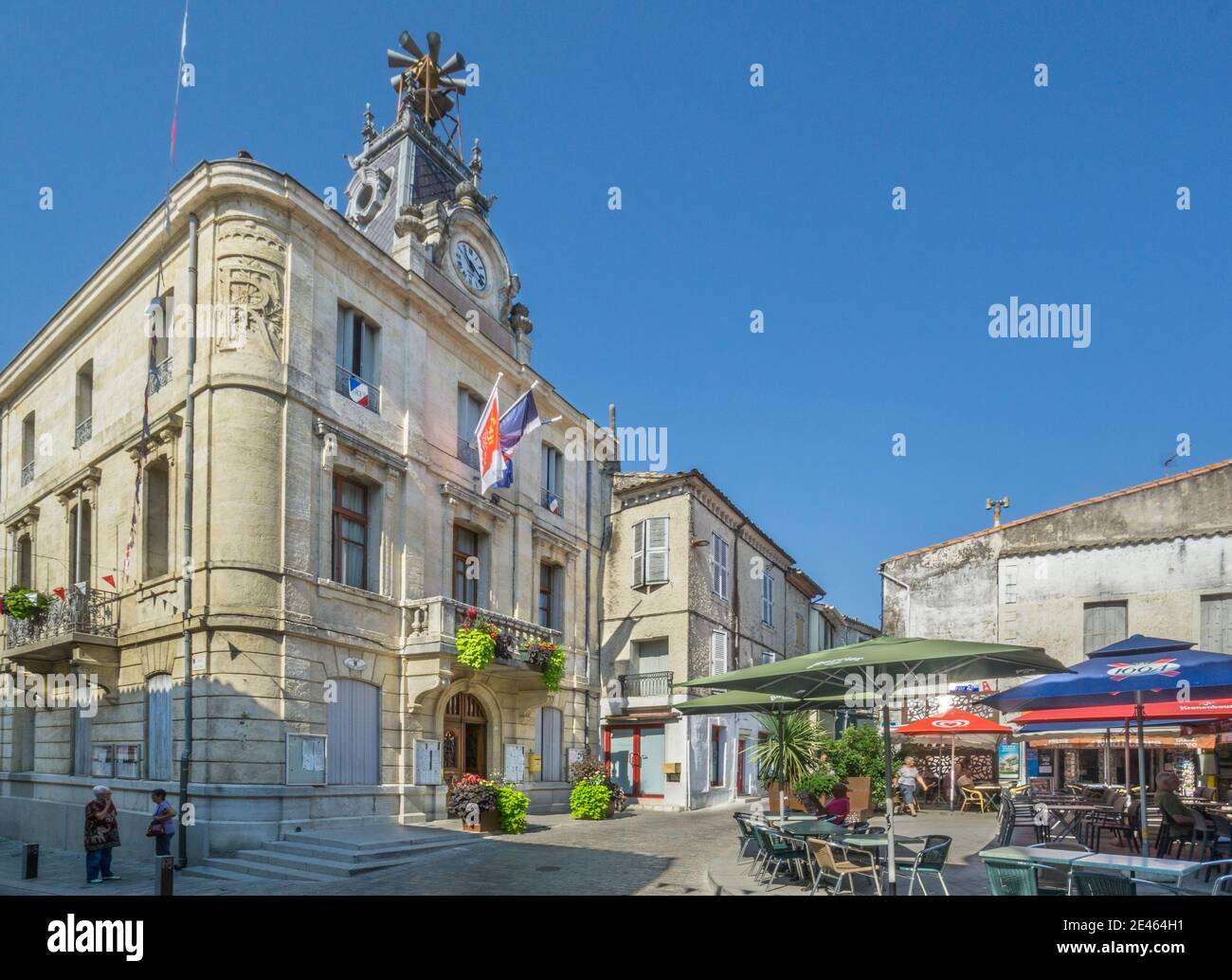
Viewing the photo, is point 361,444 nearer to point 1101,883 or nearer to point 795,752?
point 795,752

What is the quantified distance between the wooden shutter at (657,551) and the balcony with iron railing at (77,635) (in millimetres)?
14335

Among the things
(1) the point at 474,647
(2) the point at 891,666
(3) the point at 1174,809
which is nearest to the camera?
(2) the point at 891,666

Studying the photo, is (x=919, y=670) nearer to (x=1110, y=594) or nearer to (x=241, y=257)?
(x=241, y=257)

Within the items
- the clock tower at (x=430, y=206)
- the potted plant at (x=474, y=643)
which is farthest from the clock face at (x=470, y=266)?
the potted plant at (x=474, y=643)

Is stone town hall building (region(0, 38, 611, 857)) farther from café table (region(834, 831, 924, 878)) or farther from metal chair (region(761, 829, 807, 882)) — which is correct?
café table (region(834, 831, 924, 878))

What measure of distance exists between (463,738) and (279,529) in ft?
22.4

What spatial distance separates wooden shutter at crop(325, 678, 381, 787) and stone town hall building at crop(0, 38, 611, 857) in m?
0.05

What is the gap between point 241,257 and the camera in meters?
16.6

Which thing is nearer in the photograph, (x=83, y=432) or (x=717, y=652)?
(x=83, y=432)

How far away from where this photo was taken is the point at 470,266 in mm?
23766

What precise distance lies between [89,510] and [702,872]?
15.2 meters

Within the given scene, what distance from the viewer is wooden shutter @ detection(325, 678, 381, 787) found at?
54.7 feet

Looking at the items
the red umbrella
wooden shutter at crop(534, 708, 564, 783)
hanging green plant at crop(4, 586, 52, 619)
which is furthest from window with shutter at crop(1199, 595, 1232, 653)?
hanging green plant at crop(4, 586, 52, 619)

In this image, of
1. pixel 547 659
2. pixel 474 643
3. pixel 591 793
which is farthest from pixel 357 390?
pixel 591 793
